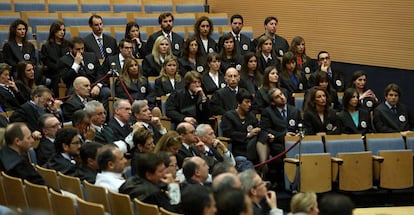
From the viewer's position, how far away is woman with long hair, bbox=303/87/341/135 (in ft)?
23.3

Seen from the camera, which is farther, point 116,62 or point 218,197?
point 116,62

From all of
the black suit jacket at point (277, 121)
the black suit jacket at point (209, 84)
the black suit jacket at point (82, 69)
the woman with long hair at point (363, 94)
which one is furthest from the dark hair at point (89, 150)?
the woman with long hair at point (363, 94)

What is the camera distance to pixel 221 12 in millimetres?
10789

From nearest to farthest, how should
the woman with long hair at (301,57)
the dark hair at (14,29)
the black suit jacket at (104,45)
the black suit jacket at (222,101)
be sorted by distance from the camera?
the black suit jacket at (222,101)
the dark hair at (14,29)
the woman with long hair at (301,57)
the black suit jacket at (104,45)

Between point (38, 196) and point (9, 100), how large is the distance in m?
2.73

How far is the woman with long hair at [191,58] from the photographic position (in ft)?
26.9

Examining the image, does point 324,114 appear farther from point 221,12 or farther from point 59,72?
point 221,12

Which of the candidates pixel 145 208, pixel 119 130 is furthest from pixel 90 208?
pixel 119 130

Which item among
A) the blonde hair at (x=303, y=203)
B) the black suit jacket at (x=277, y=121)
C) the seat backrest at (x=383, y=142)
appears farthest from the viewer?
the black suit jacket at (x=277, y=121)

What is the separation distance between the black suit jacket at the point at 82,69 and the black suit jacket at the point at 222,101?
1.28 m

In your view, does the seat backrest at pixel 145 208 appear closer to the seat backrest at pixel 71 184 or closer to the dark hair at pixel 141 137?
the seat backrest at pixel 71 184

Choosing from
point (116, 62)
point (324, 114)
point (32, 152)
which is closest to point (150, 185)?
point (32, 152)

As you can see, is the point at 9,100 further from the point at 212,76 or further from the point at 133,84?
the point at 212,76

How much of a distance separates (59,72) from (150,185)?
3.75m
